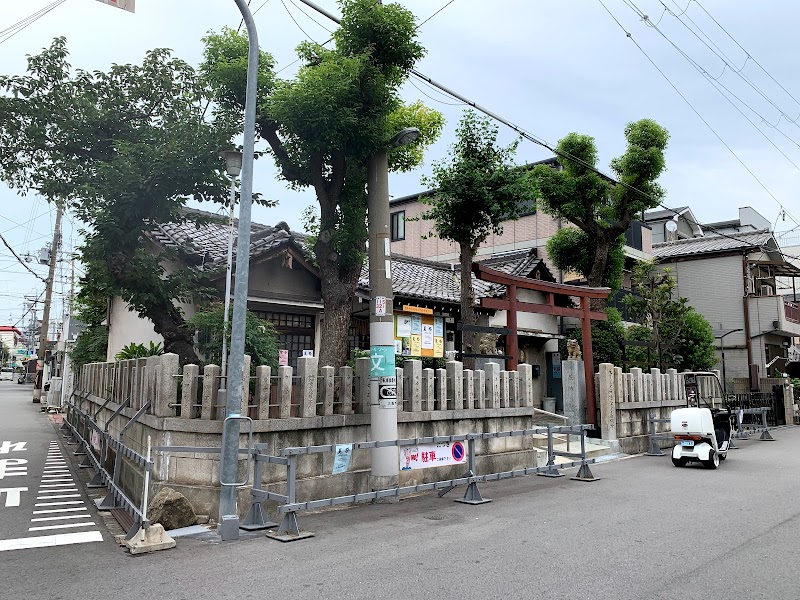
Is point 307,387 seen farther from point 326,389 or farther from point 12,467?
point 12,467

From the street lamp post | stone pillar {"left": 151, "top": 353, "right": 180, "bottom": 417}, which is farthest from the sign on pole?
stone pillar {"left": 151, "top": 353, "right": 180, "bottom": 417}

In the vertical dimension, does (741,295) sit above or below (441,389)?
above

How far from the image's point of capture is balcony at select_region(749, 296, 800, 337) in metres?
32.8

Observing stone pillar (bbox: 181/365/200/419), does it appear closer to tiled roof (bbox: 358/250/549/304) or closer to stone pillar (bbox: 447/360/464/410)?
stone pillar (bbox: 447/360/464/410)

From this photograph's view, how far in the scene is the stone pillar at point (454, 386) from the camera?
11734mm

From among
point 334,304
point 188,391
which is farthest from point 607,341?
point 188,391

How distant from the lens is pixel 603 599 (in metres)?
5.16

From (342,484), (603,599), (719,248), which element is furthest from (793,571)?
(719,248)

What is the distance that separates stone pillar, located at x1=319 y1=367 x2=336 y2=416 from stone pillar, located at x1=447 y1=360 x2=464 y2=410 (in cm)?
290

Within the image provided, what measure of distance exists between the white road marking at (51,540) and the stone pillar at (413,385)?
5315mm

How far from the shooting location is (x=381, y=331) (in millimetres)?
9875

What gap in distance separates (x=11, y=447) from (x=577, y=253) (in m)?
21.8

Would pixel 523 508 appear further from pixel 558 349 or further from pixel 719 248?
pixel 719 248

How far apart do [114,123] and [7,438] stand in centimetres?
1345
